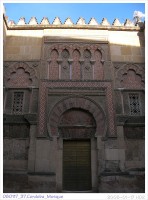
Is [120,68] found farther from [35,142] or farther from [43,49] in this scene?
[35,142]

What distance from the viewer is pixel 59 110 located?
25.8ft

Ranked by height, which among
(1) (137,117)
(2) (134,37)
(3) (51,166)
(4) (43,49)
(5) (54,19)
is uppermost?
(5) (54,19)

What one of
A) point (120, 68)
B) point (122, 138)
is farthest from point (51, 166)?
point (120, 68)

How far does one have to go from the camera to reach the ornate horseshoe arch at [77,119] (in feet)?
25.2

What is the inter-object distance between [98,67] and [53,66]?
68.6 inches

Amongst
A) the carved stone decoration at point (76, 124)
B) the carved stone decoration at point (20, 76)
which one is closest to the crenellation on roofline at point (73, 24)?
the carved stone decoration at point (20, 76)

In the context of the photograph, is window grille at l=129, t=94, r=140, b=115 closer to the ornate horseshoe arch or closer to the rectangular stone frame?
the rectangular stone frame

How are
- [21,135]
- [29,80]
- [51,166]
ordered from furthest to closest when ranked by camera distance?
[29,80] < [21,135] < [51,166]

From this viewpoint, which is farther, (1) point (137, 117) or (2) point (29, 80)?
(2) point (29, 80)

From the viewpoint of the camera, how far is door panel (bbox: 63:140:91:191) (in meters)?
7.33

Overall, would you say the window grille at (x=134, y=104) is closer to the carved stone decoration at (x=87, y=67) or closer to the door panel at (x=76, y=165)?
the carved stone decoration at (x=87, y=67)

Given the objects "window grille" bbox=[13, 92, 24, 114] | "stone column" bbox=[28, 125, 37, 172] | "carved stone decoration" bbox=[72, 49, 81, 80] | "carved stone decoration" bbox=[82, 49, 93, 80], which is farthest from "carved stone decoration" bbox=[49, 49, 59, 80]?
"stone column" bbox=[28, 125, 37, 172]

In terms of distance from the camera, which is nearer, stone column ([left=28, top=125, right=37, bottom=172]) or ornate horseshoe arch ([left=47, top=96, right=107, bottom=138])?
stone column ([left=28, top=125, right=37, bottom=172])

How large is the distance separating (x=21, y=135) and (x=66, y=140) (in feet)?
5.15
